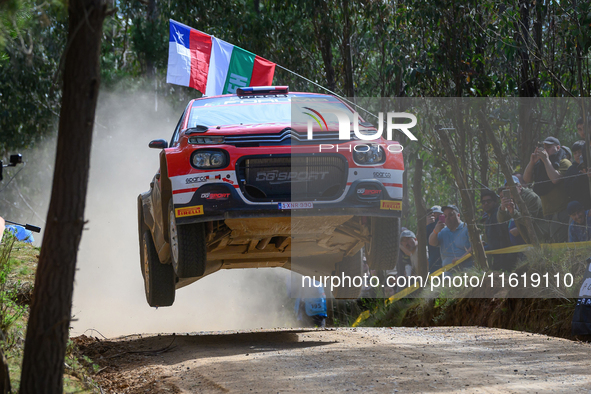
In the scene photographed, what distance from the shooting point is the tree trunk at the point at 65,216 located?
3766 mm

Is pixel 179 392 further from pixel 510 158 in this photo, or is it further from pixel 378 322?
pixel 378 322

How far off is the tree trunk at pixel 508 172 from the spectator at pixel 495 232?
1.34 ft

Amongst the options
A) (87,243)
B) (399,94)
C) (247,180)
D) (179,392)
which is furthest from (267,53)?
(179,392)

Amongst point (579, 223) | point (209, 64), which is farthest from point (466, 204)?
point (209, 64)

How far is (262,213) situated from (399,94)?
10698mm

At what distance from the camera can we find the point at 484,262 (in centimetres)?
1105

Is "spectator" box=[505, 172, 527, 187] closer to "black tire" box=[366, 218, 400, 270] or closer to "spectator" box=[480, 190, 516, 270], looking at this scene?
"spectator" box=[480, 190, 516, 270]

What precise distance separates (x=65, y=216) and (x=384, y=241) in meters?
3.60

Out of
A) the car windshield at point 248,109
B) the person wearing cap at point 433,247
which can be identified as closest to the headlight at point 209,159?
the car windshield at point 248,109

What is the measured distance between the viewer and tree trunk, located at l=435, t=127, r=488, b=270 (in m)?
11.1

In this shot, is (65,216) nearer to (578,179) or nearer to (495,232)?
(578,179)

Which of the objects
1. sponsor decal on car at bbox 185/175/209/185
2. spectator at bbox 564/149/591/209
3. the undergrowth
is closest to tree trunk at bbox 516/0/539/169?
spectator at bbox 564/149/591/209

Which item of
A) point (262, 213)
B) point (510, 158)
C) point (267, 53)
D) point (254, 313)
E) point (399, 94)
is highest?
point (267, 53)

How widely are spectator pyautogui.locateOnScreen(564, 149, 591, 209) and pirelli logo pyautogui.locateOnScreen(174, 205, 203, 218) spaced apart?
5.33 meters
